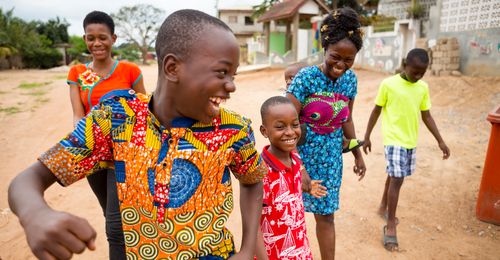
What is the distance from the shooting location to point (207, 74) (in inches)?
47.3

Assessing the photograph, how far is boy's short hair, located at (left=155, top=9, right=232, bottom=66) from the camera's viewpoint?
3.95 ft

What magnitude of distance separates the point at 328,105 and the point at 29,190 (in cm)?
185

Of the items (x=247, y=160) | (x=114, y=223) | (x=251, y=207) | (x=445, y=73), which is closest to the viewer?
(x=247, y=160)

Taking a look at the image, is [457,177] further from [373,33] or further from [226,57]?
[373,33]

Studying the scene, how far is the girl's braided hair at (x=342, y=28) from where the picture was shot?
2.30 meters

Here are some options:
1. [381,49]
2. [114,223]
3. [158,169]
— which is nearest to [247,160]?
[158,169]

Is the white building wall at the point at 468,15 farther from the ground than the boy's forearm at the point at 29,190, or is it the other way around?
the white building wall at the point at 468,15

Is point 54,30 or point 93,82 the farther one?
point 54,30

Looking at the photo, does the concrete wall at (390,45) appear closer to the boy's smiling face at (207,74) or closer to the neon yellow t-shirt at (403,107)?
the neon yellow t-shirt at (403,107)

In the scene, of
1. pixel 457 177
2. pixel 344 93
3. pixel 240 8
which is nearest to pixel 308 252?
pixel 344 93

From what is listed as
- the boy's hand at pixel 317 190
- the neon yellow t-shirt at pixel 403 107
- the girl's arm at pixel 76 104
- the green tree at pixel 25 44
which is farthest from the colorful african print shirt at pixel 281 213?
the green tree at pixel 25 44

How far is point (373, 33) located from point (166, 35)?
15.4m

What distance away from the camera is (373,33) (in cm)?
1512

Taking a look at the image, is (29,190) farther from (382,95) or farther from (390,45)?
(390,45)
